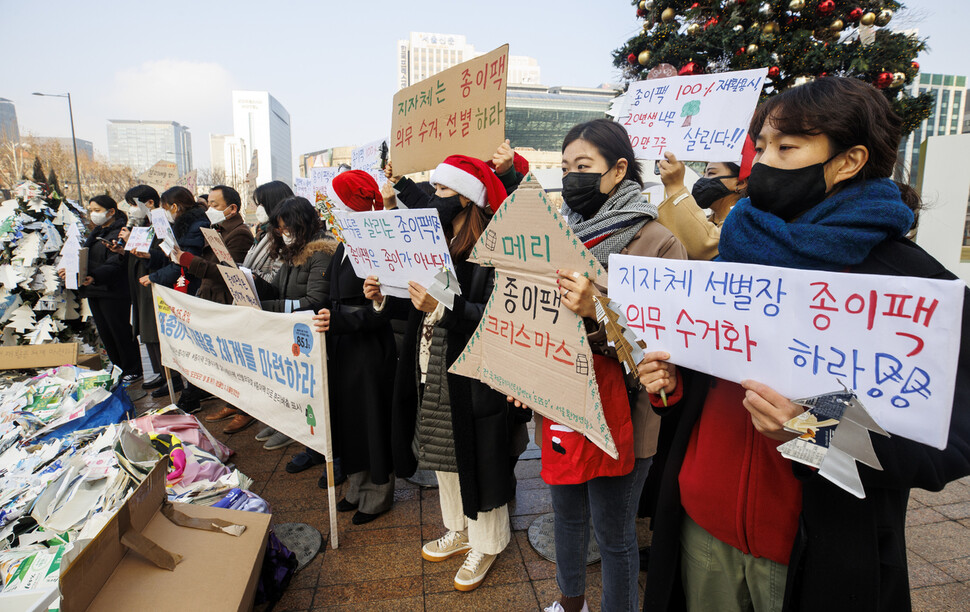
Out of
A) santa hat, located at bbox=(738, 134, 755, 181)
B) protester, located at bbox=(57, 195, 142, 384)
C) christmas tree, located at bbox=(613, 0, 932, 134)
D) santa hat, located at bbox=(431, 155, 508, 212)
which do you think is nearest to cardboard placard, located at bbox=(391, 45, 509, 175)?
santa hat, located at bbox=(431, 155, 508, 212)

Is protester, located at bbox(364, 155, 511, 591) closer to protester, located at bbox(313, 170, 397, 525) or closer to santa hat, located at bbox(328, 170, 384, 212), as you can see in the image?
protester, located at bbox(313, 170, 397, 525)

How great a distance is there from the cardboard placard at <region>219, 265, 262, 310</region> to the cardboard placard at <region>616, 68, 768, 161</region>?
267 cm

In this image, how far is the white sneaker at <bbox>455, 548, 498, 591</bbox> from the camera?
2414mm

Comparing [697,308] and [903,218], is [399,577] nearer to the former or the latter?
[697,308]

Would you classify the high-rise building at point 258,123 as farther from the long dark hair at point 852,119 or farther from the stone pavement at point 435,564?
the long dark hair at point 852,119

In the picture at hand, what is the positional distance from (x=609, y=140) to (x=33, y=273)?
6616mm

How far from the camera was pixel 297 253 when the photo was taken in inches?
137

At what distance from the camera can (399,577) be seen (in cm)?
252

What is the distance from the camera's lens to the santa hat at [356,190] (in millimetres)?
3359

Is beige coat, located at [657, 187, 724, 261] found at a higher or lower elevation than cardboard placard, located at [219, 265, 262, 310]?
higher

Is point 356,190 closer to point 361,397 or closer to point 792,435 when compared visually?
point 361,397

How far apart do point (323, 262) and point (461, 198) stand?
55.8 inches

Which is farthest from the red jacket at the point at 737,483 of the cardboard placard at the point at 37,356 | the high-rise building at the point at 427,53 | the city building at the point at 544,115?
the high-rise building at the point at 427,53

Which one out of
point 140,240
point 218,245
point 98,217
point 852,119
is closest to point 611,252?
point 852,119
